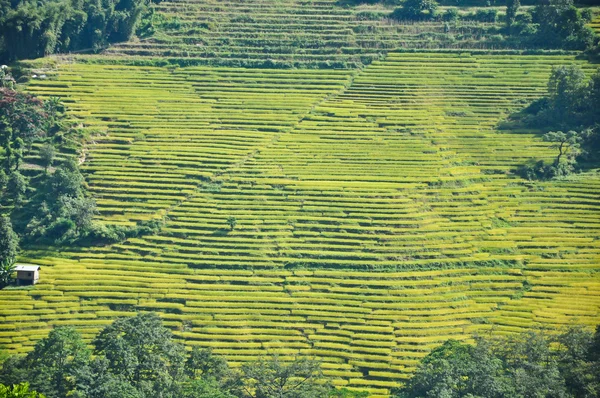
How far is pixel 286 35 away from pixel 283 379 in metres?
40.9

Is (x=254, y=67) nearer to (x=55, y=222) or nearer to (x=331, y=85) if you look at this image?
(x=331, y=85)

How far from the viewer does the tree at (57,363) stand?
52.7 m

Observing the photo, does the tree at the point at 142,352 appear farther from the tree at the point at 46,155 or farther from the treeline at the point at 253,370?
the tree at the point at 46,155

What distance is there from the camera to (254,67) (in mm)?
84625

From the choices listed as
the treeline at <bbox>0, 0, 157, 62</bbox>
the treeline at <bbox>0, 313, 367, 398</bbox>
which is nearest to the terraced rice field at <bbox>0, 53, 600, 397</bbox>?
the treeline at <bbox>0, 0, 157, 62</bbox>

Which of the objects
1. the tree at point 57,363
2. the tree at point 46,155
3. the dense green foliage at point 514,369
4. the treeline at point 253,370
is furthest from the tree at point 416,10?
the tree at point 57,363

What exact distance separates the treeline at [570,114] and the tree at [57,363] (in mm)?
38538

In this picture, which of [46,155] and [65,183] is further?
[46,155]

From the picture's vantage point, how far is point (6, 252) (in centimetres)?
6469

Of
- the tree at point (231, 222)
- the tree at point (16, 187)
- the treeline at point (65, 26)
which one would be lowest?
the tree at point (231, 222)

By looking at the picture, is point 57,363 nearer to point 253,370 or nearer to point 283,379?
point 253,370

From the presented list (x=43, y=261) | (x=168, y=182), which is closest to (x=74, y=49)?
(x=168, y=182)

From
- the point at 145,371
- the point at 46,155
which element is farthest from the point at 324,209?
the point at 46,155

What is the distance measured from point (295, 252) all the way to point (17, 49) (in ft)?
107
